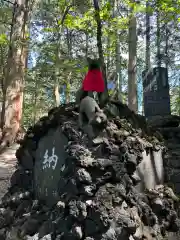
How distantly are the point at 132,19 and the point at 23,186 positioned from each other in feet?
29.3

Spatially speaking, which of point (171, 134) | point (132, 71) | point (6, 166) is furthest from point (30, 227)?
point (132, 71)

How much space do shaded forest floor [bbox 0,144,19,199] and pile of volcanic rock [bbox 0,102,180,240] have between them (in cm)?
334

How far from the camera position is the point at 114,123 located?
3.76 m

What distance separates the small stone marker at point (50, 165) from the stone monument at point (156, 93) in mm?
5478

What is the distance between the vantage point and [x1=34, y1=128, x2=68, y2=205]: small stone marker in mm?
3639

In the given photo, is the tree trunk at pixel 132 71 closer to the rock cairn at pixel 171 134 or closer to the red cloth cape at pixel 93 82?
the rock cairn at pixel 171 134

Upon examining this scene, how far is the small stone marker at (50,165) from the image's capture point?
11.9ft

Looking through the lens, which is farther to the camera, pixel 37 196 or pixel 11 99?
pixel 11 99

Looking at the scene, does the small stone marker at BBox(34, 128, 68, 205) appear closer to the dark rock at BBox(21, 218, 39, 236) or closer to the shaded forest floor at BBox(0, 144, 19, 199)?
the dark rock at BBox(21, 218, 39, 236)

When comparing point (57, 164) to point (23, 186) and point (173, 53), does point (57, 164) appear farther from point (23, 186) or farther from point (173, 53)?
point (173, 53)

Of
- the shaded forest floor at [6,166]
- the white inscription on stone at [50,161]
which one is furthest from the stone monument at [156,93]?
the white inscription on stone at [50,161]

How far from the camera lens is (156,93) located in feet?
29.9

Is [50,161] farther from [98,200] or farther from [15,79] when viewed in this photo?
[15,79]

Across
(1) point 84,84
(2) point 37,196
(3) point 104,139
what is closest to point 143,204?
(3) point 104,139
